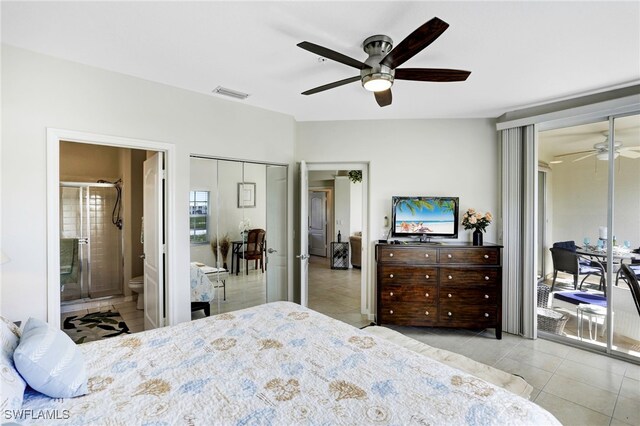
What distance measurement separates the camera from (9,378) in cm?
122

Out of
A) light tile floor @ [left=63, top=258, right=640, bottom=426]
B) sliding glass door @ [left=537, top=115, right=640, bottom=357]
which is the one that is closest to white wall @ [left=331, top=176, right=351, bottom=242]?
light tile floor @ [left=63, top=258, right=640, bottom=426]

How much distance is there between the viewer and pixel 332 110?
12.7 feet

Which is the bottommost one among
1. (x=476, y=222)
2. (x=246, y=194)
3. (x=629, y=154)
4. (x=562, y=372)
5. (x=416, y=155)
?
(x=562, y=372)

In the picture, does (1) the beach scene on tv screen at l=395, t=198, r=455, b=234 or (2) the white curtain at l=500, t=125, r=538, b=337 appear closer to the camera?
(2) the white curtain at l=500, t=125, r=538, b=337

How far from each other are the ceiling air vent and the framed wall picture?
0.96 metres

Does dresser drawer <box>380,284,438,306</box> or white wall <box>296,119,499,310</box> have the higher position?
white wall <box>296,119,499,310</box>

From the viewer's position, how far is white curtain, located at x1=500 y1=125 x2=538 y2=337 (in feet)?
11.8

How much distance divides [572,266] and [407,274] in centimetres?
185

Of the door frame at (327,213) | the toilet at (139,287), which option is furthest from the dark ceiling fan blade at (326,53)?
the door frame at (327,213)

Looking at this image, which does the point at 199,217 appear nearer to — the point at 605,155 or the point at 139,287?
the point at 139,287

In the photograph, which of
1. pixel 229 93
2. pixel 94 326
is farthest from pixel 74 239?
pixel 229 93

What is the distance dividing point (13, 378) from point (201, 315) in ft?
8.70

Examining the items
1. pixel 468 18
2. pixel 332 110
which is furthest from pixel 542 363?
pixel 332 110

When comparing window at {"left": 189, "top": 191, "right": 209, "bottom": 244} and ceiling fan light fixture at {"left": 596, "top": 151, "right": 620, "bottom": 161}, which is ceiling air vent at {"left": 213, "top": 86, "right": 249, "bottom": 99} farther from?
ceiling fan light fixture at {"left": 596, "top": 151, "right": 620, "bottom": 161}
